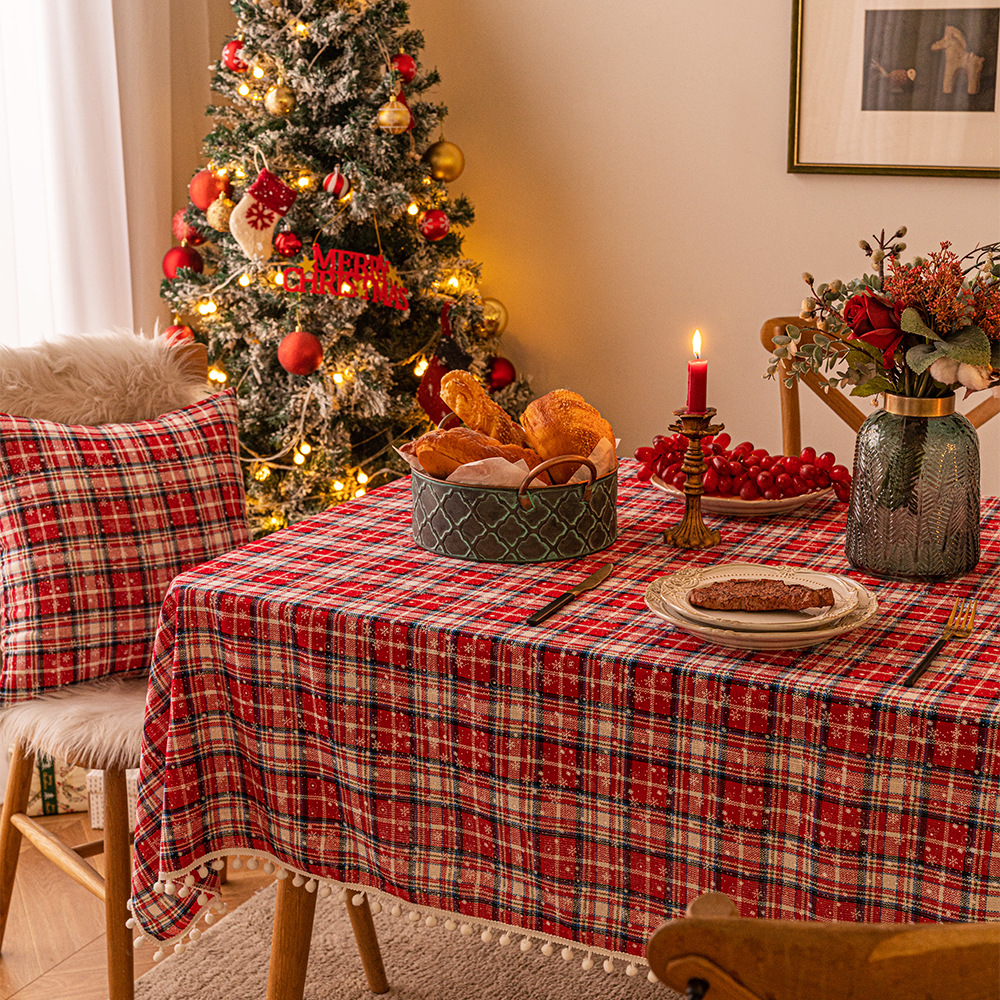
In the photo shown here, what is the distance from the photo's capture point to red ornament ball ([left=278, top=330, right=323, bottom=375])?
9.08 ft

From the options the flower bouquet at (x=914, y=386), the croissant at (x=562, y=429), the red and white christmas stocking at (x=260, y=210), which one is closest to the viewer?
the flower bouquet at (x=914, y=386)

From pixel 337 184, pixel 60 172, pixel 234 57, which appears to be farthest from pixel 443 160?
pixel 60 172

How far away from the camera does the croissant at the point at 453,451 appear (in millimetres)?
1529

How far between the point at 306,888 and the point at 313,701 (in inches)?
10.5

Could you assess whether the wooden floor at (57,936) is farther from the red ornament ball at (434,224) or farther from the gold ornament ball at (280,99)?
the gold ornament ball at (280,99)

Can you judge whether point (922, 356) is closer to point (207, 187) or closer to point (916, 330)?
point (916, 330)

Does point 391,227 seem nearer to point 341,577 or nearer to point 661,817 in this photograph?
point 341,577

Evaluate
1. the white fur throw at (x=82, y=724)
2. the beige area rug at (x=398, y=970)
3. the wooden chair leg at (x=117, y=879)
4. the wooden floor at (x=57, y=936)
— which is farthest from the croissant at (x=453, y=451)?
the wooden floor at (x=57, y=936)

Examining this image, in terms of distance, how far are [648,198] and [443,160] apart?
2.05ft

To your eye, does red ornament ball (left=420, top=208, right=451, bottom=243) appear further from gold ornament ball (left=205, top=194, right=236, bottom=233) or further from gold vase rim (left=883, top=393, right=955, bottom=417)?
gold vase rim (left=883, top=393, right=955, bottom=417)

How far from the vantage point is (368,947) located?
2016mm

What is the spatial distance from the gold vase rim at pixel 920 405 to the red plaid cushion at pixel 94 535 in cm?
120

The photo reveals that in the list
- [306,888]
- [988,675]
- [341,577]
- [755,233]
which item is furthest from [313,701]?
[755,233]

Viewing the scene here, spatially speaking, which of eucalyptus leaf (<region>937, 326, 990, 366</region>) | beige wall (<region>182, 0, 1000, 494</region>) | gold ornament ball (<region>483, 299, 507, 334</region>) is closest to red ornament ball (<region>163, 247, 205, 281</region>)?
beige wall (<region>182, 0, 1000, 494</region>)
